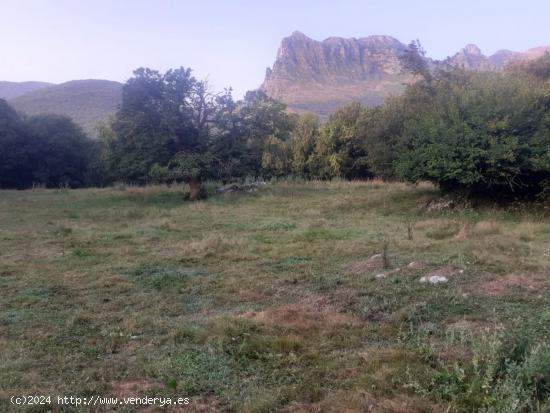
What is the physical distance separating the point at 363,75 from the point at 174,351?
159 meters

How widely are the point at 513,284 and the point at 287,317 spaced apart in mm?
3393

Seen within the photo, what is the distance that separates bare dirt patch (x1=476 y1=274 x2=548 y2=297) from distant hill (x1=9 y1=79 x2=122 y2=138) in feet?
196

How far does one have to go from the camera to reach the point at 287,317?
19.6ft

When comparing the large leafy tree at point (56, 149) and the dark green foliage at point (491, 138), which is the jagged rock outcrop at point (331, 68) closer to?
the large leafy tree at point (56, 149)

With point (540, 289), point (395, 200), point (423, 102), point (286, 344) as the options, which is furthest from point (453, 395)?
point (423, 102)

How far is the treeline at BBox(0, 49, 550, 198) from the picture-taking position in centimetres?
1516

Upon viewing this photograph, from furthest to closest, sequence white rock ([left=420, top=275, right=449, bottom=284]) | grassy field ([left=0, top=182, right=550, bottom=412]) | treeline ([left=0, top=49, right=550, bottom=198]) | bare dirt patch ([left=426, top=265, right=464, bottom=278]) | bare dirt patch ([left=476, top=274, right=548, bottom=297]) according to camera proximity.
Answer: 1. treeline ([left=0, top=49, right=550, bottom=198])
2. bare dirt patch ([left=426, top=265, right=464, bottom=278])
3. white rock ([left=420, top=275, right=449, bottom=284])
4. bare dirt patch ([left=476, top=274, right=548, bottom=297])
5. grassy field ([left=0, top=182, right=550, bottom=412])

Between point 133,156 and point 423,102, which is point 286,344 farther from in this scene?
point 133,156

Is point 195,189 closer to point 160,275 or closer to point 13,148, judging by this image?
point 160,275

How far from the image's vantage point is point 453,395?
3.65m

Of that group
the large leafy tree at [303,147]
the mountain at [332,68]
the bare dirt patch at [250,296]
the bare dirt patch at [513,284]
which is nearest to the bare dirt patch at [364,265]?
the bare dirt patch at [250,296]

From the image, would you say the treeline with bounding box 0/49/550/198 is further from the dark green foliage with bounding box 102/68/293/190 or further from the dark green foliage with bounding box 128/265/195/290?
the dark green foliage with bounding box 128/265/195/290

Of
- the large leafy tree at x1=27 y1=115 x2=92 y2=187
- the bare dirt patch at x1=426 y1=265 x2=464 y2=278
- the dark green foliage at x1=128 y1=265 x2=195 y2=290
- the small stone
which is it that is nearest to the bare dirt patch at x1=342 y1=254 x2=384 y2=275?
the small stone

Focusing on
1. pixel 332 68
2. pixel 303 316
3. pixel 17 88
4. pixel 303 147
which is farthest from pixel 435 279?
pixel 332 68
